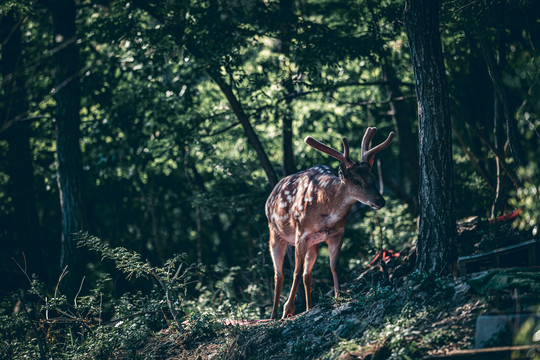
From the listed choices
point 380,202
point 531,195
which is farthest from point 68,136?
point 531,195

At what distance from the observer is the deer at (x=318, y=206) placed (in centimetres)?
722

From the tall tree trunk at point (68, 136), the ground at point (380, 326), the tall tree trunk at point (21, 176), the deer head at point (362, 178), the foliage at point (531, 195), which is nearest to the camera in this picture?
the foliage at point (531, 195)

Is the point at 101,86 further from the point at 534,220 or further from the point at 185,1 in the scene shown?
the point at 534,220

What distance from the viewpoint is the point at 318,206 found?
751 cm

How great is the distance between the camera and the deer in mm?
7223

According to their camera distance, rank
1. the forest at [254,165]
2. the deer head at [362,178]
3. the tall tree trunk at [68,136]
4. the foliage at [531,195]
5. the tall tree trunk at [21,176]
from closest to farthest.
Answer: the foliage at [531,195]
the forest at [254,165]
the deer head at [362,178]
the tall tree trunk at [68,136]
the tall tree trunk at [21,176]

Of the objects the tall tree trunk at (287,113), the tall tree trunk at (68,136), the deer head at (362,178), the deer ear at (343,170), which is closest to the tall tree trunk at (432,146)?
the deer head at (362,178)

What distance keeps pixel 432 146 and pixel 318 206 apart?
1964 mm

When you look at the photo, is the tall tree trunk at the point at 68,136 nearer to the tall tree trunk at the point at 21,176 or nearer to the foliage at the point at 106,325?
the foliage at the point at 106,325

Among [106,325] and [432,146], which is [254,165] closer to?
[106,325]

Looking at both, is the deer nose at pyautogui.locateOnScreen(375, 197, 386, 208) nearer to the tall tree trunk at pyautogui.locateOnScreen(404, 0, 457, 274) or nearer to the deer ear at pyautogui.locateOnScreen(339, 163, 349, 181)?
the deer ear at pyautogui.locateOnScreen(339, 163, 349, 181)

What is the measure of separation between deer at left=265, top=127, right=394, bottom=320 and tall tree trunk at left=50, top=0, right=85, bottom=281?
3.76 m

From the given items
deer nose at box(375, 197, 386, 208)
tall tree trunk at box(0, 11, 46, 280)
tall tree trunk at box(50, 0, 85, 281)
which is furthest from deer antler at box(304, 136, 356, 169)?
tall tree trunk at box(0, 11, 46, 280)

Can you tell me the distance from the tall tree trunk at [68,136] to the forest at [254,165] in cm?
4
